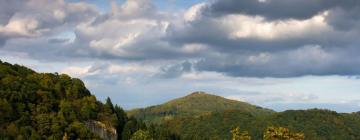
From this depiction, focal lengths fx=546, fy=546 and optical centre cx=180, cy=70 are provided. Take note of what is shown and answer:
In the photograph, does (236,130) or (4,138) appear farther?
(4,138)

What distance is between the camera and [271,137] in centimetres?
12044

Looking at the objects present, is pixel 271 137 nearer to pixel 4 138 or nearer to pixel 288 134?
pixel 288 134

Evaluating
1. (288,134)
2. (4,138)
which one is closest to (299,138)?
(288,134)

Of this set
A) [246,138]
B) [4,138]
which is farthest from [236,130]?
[4,138]

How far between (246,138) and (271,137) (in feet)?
18.3

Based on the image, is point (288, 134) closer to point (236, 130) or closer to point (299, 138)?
point (299, 138)

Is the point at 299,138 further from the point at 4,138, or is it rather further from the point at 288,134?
the point at 4,138

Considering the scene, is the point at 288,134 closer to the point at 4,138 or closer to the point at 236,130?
the point at 236,130

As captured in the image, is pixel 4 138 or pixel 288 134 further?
pixel 4 138

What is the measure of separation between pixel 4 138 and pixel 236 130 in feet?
366

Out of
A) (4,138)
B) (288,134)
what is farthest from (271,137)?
(4,138)

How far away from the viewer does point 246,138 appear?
120062 millimetres

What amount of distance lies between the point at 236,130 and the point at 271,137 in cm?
828

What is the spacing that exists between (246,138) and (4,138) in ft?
368
